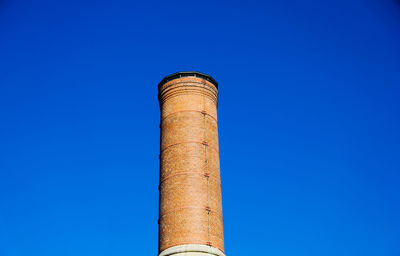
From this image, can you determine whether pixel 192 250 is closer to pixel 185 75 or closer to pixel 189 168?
pixel 189 168

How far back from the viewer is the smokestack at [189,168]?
664 inches

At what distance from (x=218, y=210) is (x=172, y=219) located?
197 cm

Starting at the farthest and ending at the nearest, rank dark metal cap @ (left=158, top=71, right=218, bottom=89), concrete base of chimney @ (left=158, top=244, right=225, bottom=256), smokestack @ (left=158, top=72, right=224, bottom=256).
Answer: dark metal cap @ (left=158, top=71, right=218, bottom=89) → smokestack @ (left=158, top=72, right=224, bottom=256) → concrete base of chimney @ (left=158, top=244, right=225, bottom=256)

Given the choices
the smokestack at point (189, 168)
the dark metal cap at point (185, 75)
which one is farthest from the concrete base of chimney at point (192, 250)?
the dark metal cap at point (185, 75)

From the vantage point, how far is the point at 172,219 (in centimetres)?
1725

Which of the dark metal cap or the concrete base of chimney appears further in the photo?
the dark metal cap

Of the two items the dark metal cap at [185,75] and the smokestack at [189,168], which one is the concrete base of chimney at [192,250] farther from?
the dark metal cap at [185,75]

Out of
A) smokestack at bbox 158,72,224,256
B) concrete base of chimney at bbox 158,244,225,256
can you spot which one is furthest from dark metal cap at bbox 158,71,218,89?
concrete base of chimney at bbox 158,244,225,256

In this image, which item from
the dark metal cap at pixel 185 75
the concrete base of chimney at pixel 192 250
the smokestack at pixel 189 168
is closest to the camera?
the concrete base of chimney at pixel 192 250

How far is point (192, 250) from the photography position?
642 inches

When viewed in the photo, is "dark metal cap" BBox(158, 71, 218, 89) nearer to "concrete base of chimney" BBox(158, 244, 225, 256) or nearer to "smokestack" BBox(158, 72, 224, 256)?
"smokestack" BBox(158, 72, 224, 256)

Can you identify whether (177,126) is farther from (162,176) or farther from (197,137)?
(162,176)

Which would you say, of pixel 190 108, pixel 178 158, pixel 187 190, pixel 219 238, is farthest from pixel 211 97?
pixel 219 238

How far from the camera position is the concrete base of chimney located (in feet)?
53.4
